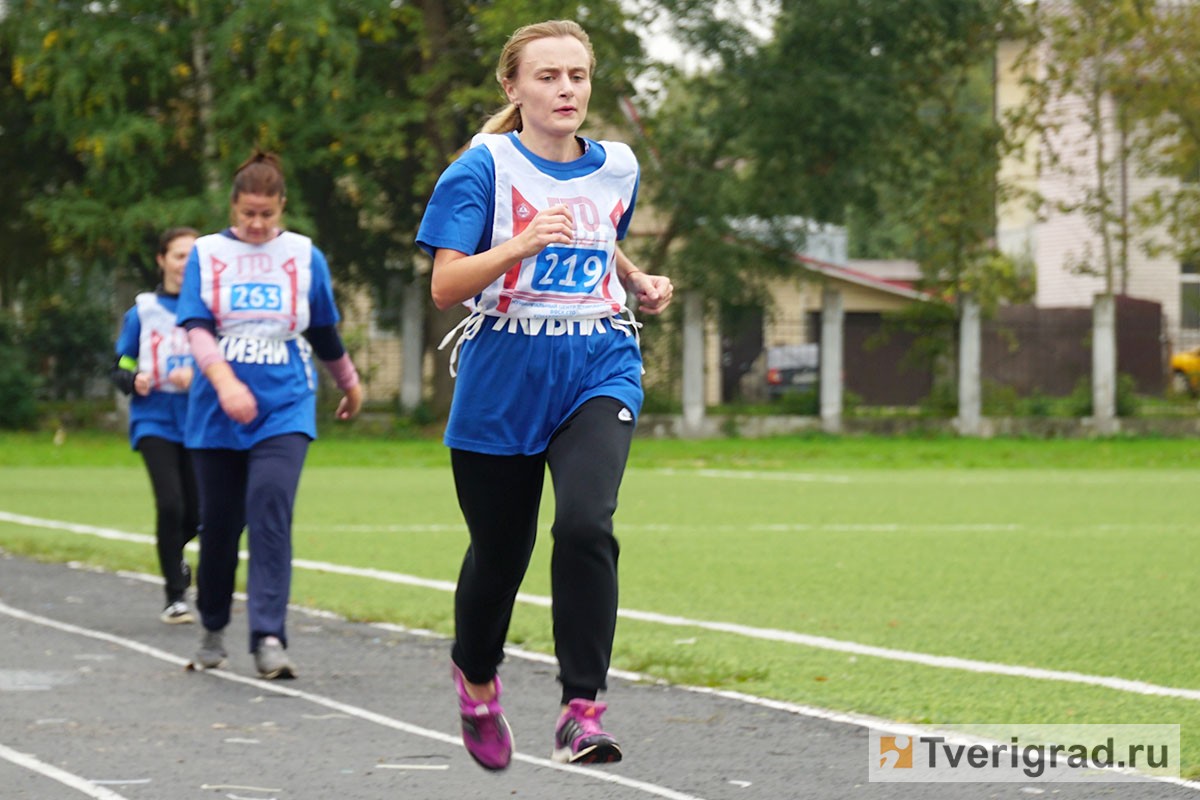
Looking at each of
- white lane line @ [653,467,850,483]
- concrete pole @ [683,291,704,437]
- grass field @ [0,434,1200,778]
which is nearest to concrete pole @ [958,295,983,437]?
concrete pole @ [683,291,704,437]

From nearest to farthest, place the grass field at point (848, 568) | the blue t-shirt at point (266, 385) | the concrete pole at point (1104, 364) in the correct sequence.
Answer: the grass field at point (848, 568)
the blue t-shirt at point (266, 385)
the concrete pole at point (1104, 364)

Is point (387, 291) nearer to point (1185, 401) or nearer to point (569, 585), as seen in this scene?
point (1185, 401)

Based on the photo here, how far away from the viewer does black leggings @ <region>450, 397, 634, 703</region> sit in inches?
189

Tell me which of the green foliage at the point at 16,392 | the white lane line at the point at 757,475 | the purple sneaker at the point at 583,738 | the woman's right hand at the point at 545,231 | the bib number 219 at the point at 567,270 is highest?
the woman's right hand at the point at 545,231

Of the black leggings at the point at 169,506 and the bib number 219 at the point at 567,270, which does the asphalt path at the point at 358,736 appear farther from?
the bib number 219 at the point at 567,270

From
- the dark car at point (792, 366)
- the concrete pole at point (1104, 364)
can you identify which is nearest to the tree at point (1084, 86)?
the concrete pole at point (1104, 364)

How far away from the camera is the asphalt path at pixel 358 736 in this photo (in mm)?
5512

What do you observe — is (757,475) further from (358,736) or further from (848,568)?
(358,736)

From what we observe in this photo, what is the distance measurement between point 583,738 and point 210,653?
370 centimetres

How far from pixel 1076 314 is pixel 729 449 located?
814 cm

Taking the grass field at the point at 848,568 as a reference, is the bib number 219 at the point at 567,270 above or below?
above

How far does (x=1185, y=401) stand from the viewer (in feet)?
106

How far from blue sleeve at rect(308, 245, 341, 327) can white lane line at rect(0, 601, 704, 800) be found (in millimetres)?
1470

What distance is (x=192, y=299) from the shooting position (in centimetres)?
786
